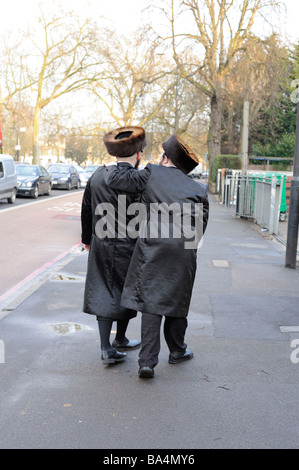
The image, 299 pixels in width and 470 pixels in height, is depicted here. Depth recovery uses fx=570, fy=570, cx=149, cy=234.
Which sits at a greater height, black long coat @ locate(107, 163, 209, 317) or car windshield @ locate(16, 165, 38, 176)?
black long coat @ locate(107, 163, 209, 317)

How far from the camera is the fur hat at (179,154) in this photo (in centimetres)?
398

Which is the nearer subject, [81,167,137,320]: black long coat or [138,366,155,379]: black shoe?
[138,366,155,379]: black shoe

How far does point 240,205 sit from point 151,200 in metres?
13.5

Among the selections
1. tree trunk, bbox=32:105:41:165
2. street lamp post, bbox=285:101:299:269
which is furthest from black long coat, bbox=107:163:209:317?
tree trunk, bbox=32:105:41:165

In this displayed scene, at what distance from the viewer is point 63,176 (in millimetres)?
33344

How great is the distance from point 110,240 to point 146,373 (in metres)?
0.97

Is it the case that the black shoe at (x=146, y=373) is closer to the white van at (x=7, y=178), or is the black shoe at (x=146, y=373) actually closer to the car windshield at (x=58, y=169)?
the white van at (x=7, y=178)

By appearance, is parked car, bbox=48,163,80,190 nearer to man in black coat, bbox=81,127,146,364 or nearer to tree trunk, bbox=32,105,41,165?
tree trunk, bbox=32,105,41,165

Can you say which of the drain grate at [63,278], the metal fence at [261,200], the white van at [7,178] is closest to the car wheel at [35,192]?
the white van at [7,178]

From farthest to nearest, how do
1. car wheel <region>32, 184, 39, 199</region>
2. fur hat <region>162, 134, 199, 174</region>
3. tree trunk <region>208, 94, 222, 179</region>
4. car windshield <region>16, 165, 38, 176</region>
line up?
tree trunk <region>208, 94, 222, 179</region> → car windshield <region>16, 165, 38, 176</region> → car wheel <region>32, 184, 39, 199</region> → fur hat <region>162, 134, 199, 174</region>

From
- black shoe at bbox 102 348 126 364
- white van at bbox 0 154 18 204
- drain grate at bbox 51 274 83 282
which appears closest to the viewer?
black shoe at bbox 102 348 126 364

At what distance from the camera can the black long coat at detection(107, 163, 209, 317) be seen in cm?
388

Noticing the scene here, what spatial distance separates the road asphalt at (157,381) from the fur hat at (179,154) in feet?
4.93

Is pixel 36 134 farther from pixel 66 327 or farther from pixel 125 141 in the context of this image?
pixel 125 141
